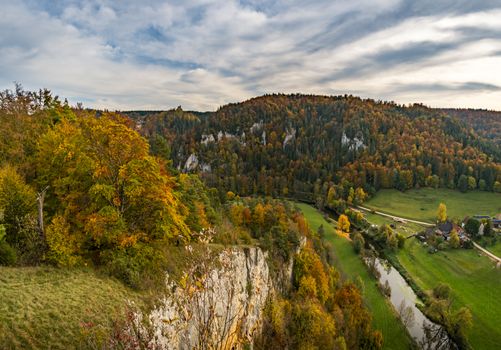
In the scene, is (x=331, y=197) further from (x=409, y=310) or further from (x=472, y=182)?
(x=409, y=310)

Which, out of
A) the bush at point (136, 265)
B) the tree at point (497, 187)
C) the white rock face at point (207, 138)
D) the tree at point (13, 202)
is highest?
the white rock face at point (207, 138)

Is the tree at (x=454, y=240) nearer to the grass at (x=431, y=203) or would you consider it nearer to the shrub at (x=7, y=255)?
the grass at (x=431, y=203)

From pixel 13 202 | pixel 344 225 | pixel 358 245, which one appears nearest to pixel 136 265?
pixel 13 202

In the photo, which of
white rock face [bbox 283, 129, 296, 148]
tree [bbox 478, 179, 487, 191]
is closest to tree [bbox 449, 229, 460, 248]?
tree [bbox 478, 179, 487, 191]

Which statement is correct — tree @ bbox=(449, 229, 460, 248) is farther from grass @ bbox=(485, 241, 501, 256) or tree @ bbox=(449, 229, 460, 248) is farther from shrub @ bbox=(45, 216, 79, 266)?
shrub @ bbox=(45, 216, 79, 266)

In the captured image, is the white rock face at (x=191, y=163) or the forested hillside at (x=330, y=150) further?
the white rock face at (x=191, y=163)

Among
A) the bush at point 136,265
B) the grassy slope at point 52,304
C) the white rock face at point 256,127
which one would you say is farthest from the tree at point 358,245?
the white rock face at point 256,127

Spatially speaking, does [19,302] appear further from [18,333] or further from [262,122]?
[262,122]
